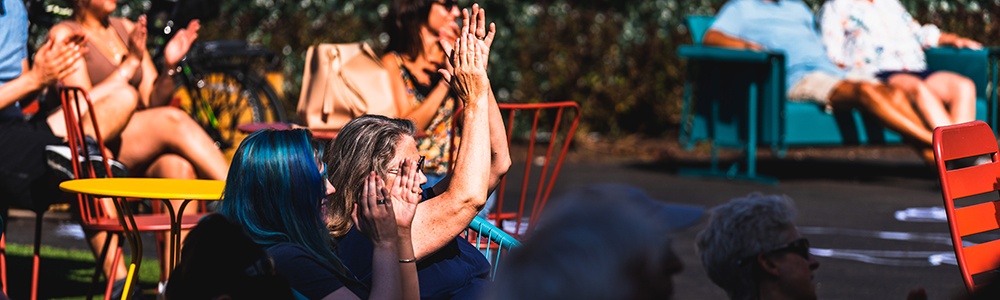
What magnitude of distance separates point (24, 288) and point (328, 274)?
9.32ft

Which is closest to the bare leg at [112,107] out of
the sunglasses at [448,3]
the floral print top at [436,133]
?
the floral print top at [436,133]

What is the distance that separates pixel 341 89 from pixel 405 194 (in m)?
2.09

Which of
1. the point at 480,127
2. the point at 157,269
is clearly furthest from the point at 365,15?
the point at 480,127

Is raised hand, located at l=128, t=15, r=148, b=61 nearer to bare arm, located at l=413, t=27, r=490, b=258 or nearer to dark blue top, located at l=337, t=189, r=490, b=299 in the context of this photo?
bare arm, located at l=413, t=27, r=490, b=258

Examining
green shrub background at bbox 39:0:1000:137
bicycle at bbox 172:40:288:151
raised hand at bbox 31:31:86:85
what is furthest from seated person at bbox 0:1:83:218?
green shrub background at bbox 39:0:1000:137

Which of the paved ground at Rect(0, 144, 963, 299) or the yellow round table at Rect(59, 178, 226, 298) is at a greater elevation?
the yellow round table at Rect(59, 178, 226, 298)

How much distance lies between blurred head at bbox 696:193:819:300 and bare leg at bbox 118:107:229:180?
2665 mm

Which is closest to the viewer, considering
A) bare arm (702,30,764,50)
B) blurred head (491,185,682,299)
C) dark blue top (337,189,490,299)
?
blurred head (491,185,682,299)

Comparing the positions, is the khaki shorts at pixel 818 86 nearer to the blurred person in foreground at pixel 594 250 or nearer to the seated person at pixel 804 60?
the seated person at pixel 804 60

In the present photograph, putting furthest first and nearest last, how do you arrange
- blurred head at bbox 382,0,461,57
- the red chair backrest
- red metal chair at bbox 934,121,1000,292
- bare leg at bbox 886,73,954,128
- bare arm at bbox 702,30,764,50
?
bare arm at bbox 702,30,764,50
bare leg at bbox 886,73,954,128
blurred head at bbox 382,0,461,57
the red chair backrest
red metal chair at bbox 934,121,1000,292

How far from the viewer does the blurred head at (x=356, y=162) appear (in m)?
3.19

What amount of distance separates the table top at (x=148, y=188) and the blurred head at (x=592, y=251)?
73.2 inches

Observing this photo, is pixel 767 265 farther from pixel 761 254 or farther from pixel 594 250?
pixel 594 250

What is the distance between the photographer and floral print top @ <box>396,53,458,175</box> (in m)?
5.09
